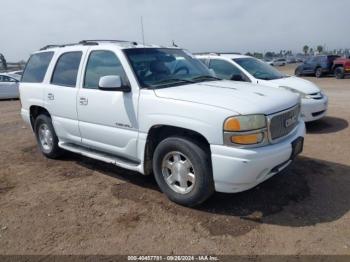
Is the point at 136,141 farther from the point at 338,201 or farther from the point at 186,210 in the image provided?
the point at 338,201

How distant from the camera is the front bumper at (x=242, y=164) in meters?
3.44

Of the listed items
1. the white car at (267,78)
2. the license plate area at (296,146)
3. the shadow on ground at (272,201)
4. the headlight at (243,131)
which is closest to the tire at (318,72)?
the white car at (267,78)

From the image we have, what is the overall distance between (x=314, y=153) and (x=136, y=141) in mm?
3305

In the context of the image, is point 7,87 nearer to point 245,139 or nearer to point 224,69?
point 224,69

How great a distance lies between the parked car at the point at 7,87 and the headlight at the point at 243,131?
1750cm

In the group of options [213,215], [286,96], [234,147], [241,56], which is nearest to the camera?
[234,147]

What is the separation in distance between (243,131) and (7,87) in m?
17.7

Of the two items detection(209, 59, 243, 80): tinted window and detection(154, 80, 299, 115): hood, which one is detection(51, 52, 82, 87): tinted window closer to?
detection(154, 80, 299, 115): hood

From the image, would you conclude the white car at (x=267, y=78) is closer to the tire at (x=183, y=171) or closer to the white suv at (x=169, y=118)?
the white suv at (x=169, y=118)

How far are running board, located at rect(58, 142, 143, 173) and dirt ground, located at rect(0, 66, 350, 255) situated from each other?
0.38m

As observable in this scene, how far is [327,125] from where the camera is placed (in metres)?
7.97

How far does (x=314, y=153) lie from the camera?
19.3ft

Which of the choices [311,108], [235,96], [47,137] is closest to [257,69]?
[311,108]

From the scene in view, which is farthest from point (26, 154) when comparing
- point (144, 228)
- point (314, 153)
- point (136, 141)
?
point (314, 153)
